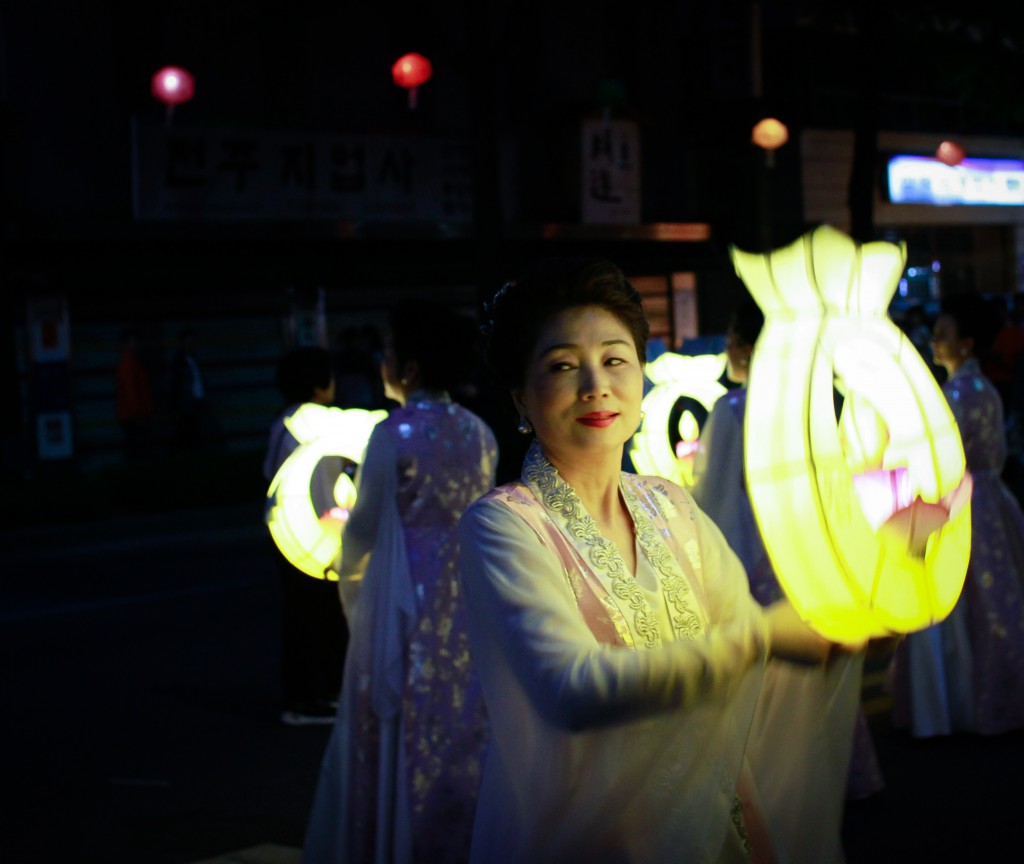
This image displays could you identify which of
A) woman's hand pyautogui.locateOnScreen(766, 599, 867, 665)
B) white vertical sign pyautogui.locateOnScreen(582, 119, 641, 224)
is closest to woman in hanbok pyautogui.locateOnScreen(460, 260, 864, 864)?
woman's hand pyautogui.locateOnScreen(766, 599, 867, 665)

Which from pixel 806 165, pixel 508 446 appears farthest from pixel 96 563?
pixel 806 165

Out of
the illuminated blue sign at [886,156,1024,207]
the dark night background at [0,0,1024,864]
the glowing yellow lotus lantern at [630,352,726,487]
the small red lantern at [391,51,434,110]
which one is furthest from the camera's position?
the illuminated blue sign at [886,156,1024,207]

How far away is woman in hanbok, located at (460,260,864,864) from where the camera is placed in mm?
2043

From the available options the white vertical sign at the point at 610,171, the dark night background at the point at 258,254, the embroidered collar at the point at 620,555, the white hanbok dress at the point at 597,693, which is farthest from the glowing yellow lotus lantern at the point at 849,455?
the white vertical sign at the point at 610,171

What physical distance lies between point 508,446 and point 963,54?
6388 mm

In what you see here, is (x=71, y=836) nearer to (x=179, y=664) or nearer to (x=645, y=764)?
(x=179, y=664)

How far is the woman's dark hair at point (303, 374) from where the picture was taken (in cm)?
636

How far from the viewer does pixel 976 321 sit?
5.90 m

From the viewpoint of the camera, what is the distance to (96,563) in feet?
38.4

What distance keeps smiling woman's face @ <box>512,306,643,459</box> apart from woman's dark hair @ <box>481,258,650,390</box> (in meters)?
0.02

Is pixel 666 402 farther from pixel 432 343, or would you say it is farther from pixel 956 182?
pixel 956 182

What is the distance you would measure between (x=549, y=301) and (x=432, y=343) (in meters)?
2.14

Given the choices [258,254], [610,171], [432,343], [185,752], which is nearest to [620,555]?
[432,343]

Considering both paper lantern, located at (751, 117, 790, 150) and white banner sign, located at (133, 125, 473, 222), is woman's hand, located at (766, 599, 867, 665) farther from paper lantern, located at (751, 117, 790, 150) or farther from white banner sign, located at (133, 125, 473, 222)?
white banner sign, located at (133, 125, 473, 222)
